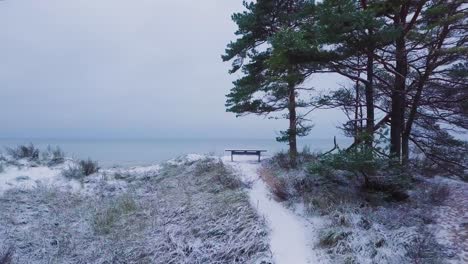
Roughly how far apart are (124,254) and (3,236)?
2.75m

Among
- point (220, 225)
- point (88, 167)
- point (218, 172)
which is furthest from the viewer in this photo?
point (88, 167)

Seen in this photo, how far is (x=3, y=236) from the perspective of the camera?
699 centimetres

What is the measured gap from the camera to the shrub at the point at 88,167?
12363 mm

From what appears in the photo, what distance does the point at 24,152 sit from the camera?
557 inches

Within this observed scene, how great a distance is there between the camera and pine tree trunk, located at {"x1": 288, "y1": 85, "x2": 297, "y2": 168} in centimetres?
1097

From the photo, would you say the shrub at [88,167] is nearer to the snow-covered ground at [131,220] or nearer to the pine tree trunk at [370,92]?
the snow-covered ground at [131,220]

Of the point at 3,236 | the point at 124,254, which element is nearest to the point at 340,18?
the point at 124,254

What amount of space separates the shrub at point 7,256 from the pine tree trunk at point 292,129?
24.4 feet

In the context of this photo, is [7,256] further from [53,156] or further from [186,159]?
[53,156]

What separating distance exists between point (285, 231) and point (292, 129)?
501 centimetres

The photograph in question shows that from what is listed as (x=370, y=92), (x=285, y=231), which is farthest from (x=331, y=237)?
(x=370, y=92)

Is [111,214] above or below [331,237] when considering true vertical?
below

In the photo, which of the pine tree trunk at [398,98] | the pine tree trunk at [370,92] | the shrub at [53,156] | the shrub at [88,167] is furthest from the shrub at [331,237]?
the shrub at [53,156]

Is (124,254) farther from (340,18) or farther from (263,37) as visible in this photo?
(263,37)
